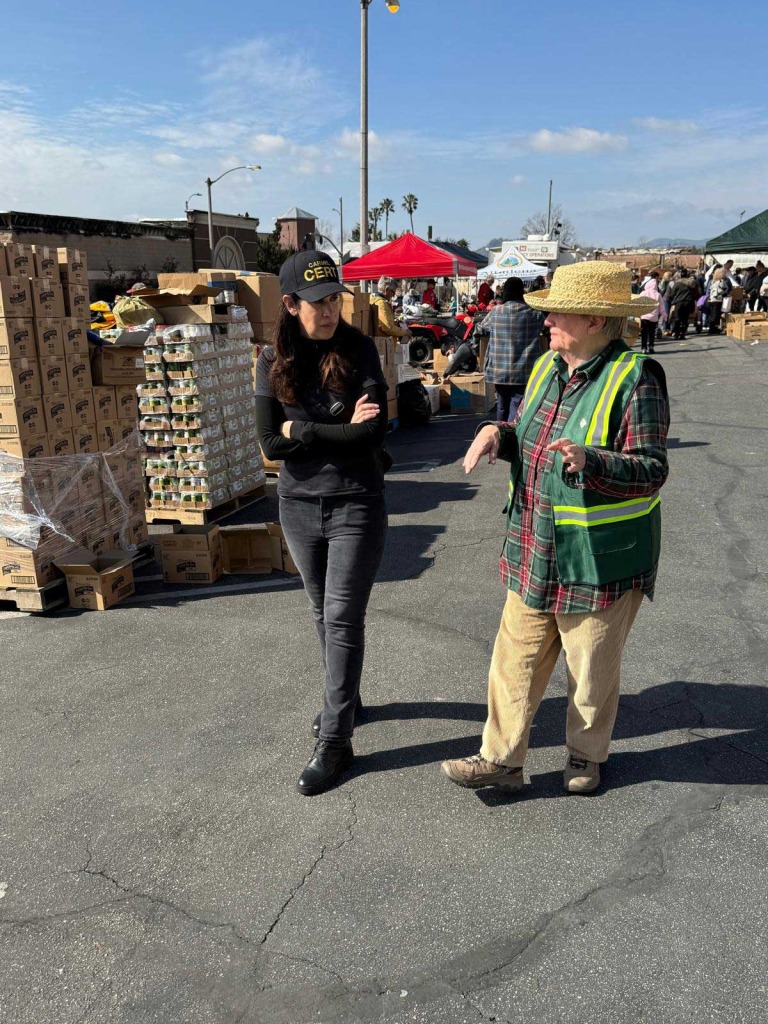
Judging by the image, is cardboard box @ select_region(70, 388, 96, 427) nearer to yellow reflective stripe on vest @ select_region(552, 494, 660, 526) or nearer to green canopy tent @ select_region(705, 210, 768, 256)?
yellow reflective stripe on vest @ select_region(552, 494, 660, 526)

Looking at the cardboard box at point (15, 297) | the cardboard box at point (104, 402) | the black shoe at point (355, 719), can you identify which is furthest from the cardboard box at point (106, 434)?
the black shoe at point (355, 719)

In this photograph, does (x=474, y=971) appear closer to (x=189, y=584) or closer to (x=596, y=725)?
(x=596, y=725)

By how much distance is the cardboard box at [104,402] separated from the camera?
5996mm

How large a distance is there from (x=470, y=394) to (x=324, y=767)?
1072 cm

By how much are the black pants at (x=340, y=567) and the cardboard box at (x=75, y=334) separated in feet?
10.5

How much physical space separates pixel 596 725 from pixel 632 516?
2.87 feet

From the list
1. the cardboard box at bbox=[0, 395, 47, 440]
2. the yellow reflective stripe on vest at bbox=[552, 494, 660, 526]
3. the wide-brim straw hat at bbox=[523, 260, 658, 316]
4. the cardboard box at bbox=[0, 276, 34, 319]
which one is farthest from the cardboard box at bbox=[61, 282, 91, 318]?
the yellow reflective stripe on vest at bbox=[552, 494, 660, 526]

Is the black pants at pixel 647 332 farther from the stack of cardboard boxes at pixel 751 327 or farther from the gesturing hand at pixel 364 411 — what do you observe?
the gesturing hand at pixel 364 411

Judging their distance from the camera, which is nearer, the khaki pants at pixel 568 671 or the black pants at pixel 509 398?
the khaki pants at pixel 568 671

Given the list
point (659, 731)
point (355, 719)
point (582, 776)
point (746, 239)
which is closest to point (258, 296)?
point (355, 719)

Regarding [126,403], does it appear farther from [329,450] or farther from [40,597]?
[329,450]

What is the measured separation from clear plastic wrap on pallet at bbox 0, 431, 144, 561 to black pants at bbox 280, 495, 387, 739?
2.72 m

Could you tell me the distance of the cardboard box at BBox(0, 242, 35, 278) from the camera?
5.22m

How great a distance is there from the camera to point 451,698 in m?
4.06
